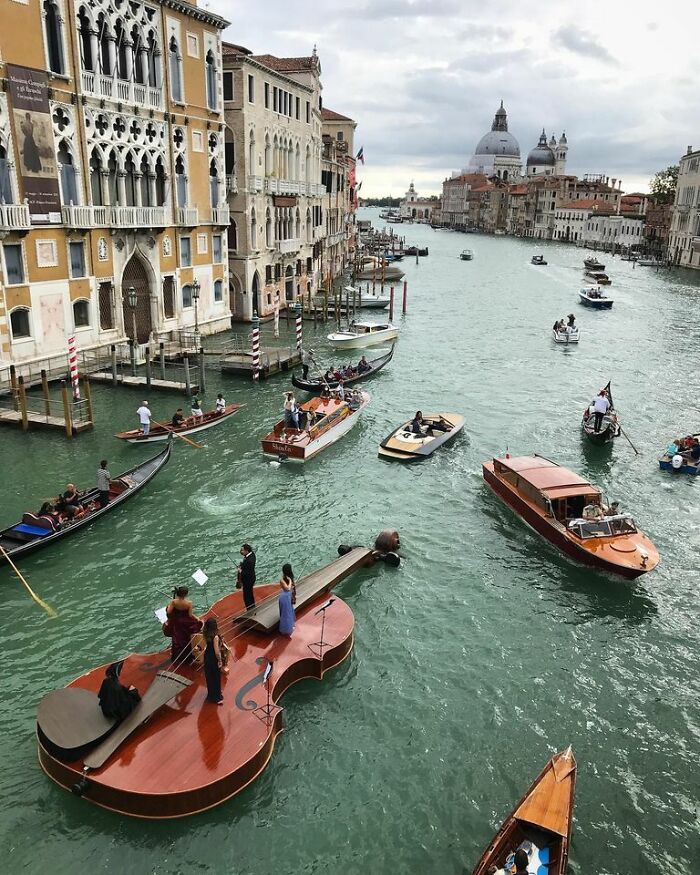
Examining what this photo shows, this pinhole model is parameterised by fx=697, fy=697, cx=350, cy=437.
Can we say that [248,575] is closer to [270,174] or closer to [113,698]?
[113,698]

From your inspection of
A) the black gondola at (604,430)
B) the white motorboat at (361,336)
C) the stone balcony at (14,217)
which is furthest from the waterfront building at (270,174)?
the black gondola at (604,430)

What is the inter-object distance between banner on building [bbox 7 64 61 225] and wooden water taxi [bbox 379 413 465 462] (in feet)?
51.5

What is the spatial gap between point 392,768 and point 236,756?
240 centimetres

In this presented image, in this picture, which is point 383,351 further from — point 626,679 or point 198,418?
point 626,679

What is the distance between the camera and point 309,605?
13.1m

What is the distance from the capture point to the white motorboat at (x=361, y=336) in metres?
40.1

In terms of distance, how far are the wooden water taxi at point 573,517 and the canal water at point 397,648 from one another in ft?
1.76

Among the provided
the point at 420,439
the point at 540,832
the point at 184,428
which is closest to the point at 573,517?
the point at 420,439

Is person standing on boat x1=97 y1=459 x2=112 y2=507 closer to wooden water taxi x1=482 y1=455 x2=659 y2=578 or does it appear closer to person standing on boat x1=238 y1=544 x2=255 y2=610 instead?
person standing on boat x1=238 y1=544 x2=255 y2=610

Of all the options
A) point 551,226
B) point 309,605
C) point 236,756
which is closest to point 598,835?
point 236,756

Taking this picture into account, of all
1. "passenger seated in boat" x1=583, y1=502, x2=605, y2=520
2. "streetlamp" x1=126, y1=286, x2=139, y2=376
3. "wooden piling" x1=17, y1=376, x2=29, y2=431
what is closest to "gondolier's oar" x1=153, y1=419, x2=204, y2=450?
"wooden piling" x1=17, y1=376, x2=29, y2=431

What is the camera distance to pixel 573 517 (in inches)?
661

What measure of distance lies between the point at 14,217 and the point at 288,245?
24664 mm

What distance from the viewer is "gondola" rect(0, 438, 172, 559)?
15211 mm
